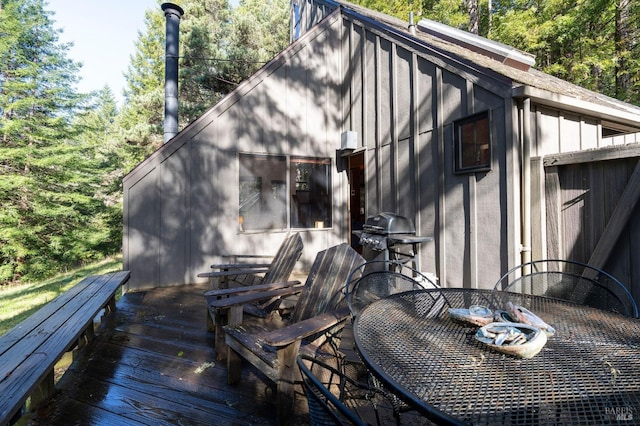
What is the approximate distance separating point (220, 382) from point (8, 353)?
1.26m

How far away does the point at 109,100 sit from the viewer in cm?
2744

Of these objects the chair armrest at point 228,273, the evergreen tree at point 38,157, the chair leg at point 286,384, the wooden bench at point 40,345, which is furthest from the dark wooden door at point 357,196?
→ the evergreen tree at point 38,157

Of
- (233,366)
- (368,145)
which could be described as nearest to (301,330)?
(233,366)

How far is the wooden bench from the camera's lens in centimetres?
143

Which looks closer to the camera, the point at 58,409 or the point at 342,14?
the point at 58,409

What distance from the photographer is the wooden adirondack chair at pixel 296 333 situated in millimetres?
1692

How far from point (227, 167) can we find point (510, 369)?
4.92 m

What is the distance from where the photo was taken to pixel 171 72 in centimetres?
620

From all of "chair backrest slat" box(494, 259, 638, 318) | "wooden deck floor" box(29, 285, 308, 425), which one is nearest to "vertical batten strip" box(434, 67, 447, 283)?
"chair backrest slat" box(494, 259, 638, 318)

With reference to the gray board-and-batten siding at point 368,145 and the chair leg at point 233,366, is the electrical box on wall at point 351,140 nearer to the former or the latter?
the gray board-and-batten siding at point 368,145

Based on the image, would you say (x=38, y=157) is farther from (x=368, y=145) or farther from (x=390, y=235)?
(x=390, y=235)

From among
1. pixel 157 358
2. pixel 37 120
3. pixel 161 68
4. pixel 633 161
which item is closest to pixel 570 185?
pixel 633 161

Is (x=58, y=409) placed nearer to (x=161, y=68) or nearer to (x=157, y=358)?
(x=157, y=358)

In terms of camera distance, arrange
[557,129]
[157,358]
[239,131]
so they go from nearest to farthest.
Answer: [157,358] < [557,129] < [239,131]
